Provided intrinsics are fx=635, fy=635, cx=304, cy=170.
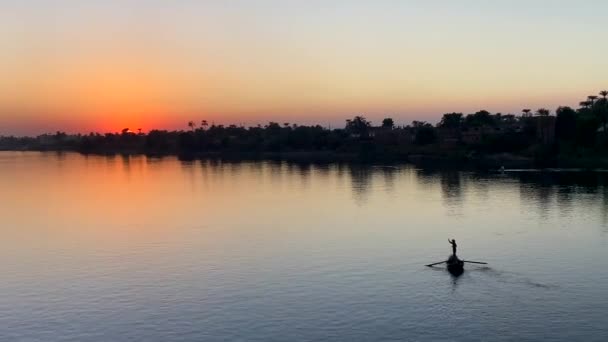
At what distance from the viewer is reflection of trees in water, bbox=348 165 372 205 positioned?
8257 centimetres

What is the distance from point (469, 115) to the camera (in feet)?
644

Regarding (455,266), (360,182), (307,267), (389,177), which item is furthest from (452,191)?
(307,267)

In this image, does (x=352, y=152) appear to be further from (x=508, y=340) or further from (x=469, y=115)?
(x=508, y=340)

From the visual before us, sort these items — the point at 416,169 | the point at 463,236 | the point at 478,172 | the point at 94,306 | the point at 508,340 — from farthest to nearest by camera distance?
the point at 416,169 → the point at 478,172 → the point at 463,236 → the point at 94,306 → the point at 508,340

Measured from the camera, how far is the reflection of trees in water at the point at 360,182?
82569mm

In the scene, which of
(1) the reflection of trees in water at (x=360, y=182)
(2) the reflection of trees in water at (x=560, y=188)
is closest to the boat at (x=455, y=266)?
(2) the reflection of trees in water at (x=560, y=188)

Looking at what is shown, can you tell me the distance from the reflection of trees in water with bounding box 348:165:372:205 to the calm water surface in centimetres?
101

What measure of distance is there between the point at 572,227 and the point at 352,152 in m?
139

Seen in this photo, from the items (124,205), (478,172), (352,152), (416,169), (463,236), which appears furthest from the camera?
(352,152)

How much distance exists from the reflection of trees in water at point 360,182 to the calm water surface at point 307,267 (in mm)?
1008

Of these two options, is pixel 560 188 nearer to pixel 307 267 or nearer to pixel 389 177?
pixel 389 177

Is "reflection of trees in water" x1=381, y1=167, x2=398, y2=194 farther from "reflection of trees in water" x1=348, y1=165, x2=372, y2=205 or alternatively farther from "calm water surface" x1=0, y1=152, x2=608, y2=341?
"calm water surface" x1=0, y1=152, x2=608, y2=341

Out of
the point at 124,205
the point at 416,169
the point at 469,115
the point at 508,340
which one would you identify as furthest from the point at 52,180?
the point at 469,115

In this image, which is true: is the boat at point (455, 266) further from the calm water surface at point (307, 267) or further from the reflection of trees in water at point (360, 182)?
the reflection of trees in water at point (360, 182)
